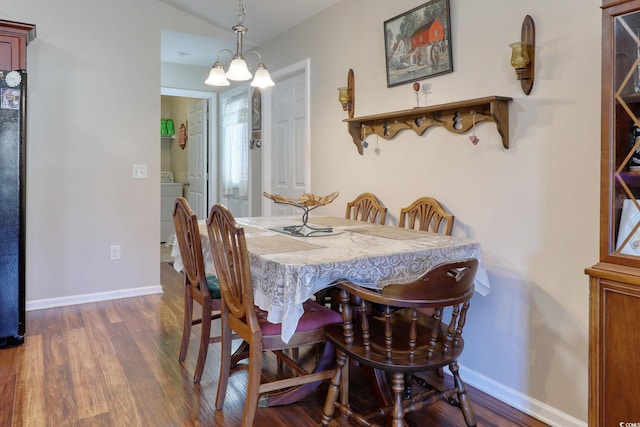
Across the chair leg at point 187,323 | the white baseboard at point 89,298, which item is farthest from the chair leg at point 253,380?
the white baseboard at point 89,298

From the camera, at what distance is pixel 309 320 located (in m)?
1.92

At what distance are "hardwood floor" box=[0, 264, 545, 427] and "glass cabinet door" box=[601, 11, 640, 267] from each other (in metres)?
1.01

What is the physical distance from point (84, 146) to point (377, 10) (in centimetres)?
255

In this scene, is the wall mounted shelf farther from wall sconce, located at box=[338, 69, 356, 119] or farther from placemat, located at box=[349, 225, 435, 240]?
placemat, located at box=[349, 225, 435, 240]

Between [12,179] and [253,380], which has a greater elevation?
[12,179]

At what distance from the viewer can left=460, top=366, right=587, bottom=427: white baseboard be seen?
202 cm

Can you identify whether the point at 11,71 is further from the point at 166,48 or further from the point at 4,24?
the point at 166,48

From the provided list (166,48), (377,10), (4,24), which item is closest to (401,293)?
(377,10)

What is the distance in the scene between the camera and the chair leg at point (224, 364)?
6.79 feet

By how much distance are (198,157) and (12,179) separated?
3.47 metres

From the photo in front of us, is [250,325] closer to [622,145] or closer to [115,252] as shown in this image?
[622,145]

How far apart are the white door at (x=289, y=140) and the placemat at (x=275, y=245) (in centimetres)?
182

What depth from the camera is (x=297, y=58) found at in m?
4.07

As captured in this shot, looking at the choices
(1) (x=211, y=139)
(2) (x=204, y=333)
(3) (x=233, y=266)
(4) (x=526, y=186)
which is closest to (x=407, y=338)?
(3) (x=233, y=266)
